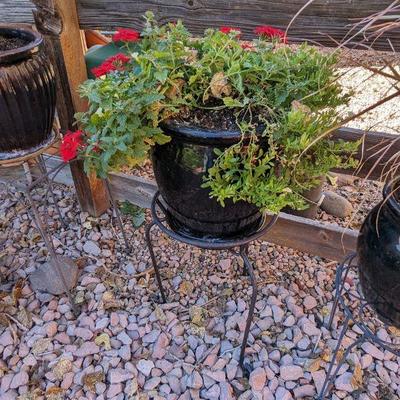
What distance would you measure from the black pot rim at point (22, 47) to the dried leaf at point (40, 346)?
3.02ft

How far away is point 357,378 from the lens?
129 cm

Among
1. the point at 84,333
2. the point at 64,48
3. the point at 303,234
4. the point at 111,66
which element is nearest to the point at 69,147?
the point at 111,66

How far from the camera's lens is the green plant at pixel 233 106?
0.93 meters

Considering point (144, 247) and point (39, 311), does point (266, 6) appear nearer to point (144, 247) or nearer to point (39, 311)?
point (144, 247)

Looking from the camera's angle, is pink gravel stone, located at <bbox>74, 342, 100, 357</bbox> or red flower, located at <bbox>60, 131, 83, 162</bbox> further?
pink gravel stone, located at <bbox>74, 342, 100, 357</bbox>

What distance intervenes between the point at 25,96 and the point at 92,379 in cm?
90

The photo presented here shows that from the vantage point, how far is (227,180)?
3.13 ft

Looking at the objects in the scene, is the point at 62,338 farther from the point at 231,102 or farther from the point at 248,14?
the point at 248,14

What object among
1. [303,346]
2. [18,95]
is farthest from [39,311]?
[303,346]

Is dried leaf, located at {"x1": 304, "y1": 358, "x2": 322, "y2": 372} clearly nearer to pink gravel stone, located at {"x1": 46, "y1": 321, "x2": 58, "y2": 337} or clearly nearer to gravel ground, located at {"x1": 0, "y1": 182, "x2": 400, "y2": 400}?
gravel ground, located at {"x1": 0, "y1": 182, "x2": 400, "y2": 400}

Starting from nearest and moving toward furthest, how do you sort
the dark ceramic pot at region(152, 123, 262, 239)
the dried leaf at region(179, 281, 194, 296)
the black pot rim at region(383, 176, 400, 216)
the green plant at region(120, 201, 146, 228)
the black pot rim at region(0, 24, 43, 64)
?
the black pot rim at region(383, 176, 400, 216) → the dark ceramic pot at region(152, 123, 262, 239) → the black pot rim at region(0, 24, 43, 64) → the dried leaf at region(179, 281, 194, 296) → the green plant at region(120, 201, 146, 228)

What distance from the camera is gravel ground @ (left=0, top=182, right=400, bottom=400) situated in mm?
1286

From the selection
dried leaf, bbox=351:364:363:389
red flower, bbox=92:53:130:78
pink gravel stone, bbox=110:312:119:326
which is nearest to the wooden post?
red flower, bbox=92:53:130:78

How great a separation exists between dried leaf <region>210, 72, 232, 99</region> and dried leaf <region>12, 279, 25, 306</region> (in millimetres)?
1119
